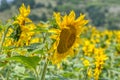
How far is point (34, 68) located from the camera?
256cm

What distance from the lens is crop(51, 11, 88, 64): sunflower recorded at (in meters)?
2.44

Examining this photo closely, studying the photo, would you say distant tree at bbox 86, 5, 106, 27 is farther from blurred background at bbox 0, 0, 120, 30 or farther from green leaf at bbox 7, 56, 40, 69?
green leaf at bbox 7, 56, 40, 69

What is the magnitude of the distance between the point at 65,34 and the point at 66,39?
0.03 m

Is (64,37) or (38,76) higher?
(64,37)

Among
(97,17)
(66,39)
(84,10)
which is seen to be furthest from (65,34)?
(84,10)

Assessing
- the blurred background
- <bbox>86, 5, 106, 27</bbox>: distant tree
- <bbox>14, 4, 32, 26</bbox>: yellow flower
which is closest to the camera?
<bbox>14, 4, 32, 26</bbox>: yellow flower

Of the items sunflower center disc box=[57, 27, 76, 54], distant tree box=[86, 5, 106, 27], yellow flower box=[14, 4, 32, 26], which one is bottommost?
sunflower center disc box=[57, 27, 76, 54]

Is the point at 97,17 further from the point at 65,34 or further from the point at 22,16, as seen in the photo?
the point at 65,34

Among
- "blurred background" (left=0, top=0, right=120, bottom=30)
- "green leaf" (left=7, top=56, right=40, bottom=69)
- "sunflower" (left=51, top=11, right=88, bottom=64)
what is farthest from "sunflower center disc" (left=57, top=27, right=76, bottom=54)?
"blurred background" (left=0, top=0, right=120, bottom=30)

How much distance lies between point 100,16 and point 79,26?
83.5 meters

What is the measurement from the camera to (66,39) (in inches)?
96.0

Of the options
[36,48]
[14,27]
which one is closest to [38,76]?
[36,48]

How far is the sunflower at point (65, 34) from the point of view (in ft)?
A: 8.00

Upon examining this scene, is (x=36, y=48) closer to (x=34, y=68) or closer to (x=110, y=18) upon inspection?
(x=34, y=68)
